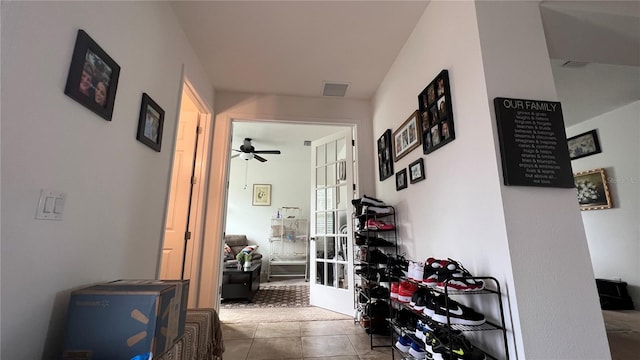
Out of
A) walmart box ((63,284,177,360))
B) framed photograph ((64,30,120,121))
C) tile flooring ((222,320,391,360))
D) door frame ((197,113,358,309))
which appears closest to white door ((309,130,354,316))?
door frame ((197,113,358,309))

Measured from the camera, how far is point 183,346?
1234mm

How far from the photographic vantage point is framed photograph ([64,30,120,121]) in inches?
43.1

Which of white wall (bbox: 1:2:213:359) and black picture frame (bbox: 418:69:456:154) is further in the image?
black picture frame (bbox: 418:69:456:154)

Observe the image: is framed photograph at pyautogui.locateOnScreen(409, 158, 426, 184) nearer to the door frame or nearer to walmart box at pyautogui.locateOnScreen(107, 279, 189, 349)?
the door frame

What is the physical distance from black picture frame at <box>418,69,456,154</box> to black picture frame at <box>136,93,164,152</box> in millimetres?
1973

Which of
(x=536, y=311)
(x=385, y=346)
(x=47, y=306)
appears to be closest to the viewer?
(x=47, y=306)

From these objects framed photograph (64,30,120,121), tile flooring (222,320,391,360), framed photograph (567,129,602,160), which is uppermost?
framed photograph (567,129,602,160)

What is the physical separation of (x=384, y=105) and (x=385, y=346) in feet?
7.92

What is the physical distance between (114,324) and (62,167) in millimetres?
680

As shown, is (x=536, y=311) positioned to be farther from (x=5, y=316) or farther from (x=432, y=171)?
(x=5, y=316)

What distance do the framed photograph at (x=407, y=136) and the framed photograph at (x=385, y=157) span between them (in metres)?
0.13

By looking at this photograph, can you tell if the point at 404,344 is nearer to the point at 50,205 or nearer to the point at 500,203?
the point at 500,203

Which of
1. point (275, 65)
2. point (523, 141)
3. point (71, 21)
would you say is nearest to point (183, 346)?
point (71, 21)

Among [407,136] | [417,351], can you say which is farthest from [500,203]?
[407,136]
